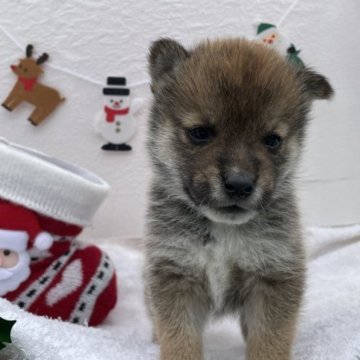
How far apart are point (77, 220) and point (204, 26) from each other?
52.4 inches

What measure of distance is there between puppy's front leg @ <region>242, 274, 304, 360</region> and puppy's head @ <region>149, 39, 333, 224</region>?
25 cm

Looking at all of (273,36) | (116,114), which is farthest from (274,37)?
(116,114)

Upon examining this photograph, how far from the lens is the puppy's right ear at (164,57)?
1.74 m

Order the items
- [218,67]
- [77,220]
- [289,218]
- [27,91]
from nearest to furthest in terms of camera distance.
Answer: [218,67] < [289,218] < [77,220] < [27,91]

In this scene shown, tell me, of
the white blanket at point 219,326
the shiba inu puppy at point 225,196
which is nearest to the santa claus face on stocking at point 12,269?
the white blanket at point 219,326

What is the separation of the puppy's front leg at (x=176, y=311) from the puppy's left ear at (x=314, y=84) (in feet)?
2.40

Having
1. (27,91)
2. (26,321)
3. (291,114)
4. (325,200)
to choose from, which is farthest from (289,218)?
(27,91)

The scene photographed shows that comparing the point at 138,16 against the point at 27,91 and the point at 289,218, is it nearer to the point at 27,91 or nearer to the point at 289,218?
the point at 27,91

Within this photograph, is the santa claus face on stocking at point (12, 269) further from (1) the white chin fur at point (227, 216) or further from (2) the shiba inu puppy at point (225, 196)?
(1) the white chin fur at point (227, 216)

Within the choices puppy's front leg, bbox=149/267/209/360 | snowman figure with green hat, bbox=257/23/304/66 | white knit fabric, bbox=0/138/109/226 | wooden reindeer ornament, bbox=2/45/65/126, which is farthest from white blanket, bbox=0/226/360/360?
snowman figure with green hat, bbox=257/23/304/66

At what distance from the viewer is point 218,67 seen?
155 centimetres

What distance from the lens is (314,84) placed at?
1792mm

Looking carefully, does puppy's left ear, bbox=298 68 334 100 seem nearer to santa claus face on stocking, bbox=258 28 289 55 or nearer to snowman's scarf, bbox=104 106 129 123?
santa claus face on stocking, bbox=258 28 289 55

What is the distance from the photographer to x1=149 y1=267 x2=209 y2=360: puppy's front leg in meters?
1.59
